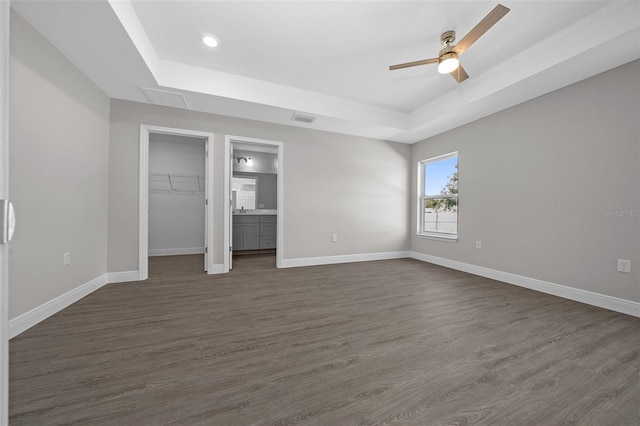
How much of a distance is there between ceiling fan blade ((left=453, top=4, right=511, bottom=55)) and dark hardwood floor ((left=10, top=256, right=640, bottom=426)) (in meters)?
2.37

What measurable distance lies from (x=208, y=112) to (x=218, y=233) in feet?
5.94

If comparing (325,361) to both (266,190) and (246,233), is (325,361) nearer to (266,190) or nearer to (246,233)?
(246,233)

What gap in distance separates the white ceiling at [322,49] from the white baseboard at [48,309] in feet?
7.51

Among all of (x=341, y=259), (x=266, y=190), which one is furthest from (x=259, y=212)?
(x=341, y=259)

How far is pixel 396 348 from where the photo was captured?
160cm

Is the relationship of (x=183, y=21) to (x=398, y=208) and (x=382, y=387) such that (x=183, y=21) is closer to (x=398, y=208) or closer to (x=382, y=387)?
(x=382, y=387)

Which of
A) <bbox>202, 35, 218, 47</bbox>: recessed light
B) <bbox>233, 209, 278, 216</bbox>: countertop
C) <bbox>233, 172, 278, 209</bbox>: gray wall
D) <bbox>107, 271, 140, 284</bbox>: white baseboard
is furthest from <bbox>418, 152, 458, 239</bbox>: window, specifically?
<bbox>107, 271, 140, 284</bbox>: white baseboard

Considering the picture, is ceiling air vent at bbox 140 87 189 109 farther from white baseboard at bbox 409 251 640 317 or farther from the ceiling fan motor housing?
white baseboard at bbox 409 251 640 317

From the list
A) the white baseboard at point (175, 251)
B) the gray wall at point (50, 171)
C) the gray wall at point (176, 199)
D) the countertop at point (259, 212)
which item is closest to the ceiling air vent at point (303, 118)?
the countertop at point (259, 212)

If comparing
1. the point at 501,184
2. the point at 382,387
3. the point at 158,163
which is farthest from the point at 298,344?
the point at 158,163

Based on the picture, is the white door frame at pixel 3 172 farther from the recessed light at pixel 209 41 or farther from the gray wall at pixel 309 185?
the gray wall at pixel 309 185

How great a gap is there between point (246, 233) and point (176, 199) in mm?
1755

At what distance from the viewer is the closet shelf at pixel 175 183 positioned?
496 cm

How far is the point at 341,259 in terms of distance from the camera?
14.0 feet
